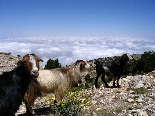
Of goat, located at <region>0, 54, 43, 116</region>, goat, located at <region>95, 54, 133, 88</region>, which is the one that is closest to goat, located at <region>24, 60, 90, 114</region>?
goat, located at <region>0, 54, 43, 116</region>

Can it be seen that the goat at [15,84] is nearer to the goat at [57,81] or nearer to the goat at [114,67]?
the goat at [57,81]

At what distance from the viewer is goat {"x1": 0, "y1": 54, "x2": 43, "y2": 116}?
3984 millimetres

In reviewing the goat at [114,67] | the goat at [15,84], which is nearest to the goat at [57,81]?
the goat at [15,84]

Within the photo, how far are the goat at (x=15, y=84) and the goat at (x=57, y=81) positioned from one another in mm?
1625

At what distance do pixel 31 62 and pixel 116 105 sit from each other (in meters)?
4.30

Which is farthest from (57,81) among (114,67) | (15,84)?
(114,67)

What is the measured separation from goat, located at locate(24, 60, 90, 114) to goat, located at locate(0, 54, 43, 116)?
1.63 metres

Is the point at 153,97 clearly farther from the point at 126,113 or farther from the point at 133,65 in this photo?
the point at 133,65

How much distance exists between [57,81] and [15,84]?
8.08 ft

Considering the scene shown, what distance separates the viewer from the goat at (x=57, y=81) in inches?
254

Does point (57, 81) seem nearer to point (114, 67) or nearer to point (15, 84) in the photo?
point (15, 84)

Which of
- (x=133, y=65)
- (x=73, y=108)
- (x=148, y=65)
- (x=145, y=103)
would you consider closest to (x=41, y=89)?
(x=73, y=108)

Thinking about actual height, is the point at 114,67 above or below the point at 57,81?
above

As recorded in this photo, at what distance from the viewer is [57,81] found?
673 centimetres
